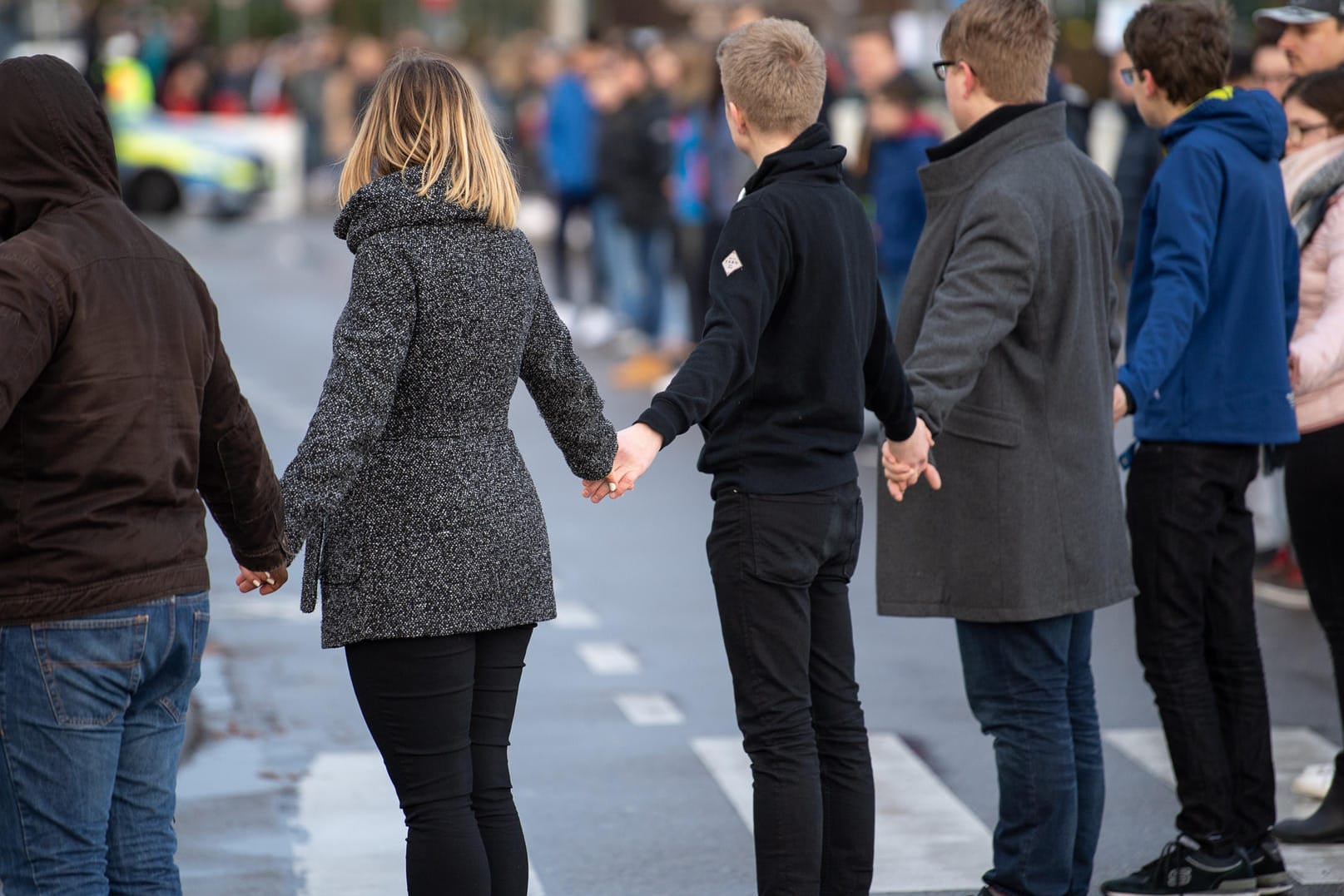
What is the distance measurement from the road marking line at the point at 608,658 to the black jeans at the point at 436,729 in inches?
132

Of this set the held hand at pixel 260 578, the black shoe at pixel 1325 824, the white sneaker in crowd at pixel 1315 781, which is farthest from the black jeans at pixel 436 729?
the white sneaker in crowd at pixel 1315 781

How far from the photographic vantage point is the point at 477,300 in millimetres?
3568

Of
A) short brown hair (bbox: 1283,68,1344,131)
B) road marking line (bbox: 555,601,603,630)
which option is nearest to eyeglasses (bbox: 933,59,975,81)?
short brown hair (bbox: 1283,68,1344,131)

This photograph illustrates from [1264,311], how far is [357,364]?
2.23m

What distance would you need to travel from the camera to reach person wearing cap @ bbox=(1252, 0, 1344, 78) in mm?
5629

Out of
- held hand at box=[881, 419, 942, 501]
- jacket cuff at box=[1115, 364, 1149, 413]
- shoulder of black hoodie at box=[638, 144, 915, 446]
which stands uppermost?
shoulder of black hoodie at box=[638, 144, 915, 446]

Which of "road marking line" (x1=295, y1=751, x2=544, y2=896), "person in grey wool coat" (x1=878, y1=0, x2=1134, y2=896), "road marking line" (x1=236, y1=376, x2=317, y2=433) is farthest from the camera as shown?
"road marking line" (x1=236, y1=376, x2=317, y2=433)

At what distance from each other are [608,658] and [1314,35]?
10.9ft

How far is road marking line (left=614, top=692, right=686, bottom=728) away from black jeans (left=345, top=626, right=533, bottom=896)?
8.76 ft

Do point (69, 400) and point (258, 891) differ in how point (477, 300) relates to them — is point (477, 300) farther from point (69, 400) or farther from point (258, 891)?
point (258, 891)

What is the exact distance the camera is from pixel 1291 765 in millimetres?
5855

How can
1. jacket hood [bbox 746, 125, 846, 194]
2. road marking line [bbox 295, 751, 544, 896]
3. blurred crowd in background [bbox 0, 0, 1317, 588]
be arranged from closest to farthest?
1. jacket hood [bbox 746, 125, 846, 194]
2. road marking line [bbox 295, 751, 544, 896]
3. blurred crowd in background [bbox 0, 0, 1317, 588]

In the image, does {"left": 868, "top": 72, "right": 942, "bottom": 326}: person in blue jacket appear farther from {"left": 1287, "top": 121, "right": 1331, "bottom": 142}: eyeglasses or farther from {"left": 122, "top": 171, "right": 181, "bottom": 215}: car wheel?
{"left": 122, "top": 171, "right": 181, "bottom": 215}: car wheel

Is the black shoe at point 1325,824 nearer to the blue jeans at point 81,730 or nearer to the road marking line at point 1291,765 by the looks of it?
the road marking line at point 1291,765
